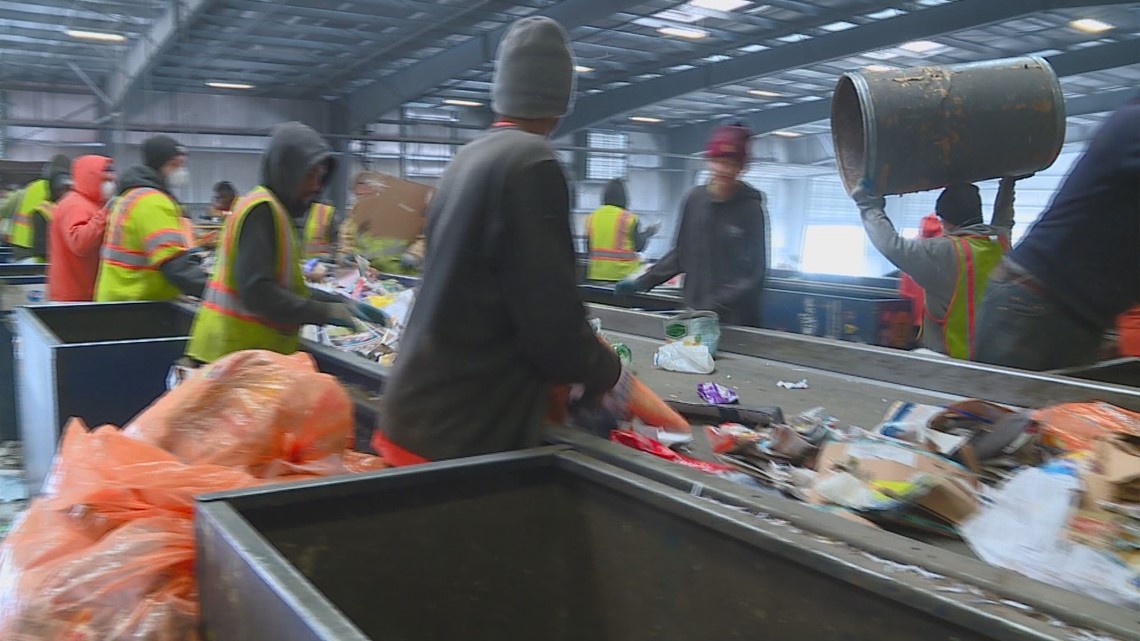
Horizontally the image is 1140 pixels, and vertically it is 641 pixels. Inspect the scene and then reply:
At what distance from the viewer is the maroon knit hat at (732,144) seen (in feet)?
10.9

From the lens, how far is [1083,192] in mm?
2068

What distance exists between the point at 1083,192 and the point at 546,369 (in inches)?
57.3

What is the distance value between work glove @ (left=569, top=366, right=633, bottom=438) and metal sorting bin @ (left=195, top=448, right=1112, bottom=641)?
176 millimetres

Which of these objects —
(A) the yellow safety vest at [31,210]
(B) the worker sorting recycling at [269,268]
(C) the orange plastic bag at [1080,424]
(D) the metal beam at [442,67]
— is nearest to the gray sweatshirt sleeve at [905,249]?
(C) the orange plastic bag at [1080,424]

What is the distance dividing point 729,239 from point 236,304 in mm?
1881

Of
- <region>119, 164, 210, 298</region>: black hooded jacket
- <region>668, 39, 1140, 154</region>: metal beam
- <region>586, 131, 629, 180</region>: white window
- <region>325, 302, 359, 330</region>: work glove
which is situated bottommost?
<region>325, 302, 359, 330</region>: work glove

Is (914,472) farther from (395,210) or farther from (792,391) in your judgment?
(395,210)

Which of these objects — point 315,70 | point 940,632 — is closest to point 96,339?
point 940,632

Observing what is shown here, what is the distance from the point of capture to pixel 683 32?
915 cm

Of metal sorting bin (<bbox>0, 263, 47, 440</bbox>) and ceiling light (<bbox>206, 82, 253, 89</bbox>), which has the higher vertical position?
ceiling light (<bbox>206, 82, 253, 89</bbox>)

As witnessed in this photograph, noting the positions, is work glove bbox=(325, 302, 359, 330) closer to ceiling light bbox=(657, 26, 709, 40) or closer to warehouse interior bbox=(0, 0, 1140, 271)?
warehouse interior bbox=(0, 0, 1140, 271)

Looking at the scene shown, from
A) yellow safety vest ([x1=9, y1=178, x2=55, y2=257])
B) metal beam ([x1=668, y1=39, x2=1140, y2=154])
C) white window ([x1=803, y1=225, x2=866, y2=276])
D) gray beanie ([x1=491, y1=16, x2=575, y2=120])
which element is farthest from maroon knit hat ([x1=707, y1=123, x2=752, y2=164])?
white window ([x1=803, y1=225, x2=866, y2=276])

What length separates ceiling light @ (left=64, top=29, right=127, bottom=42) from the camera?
9016 mm

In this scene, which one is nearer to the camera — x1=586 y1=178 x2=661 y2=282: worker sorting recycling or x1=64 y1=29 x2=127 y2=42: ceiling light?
x1=586 y1=178 x2=661 y2=282: worker sorting recycling
